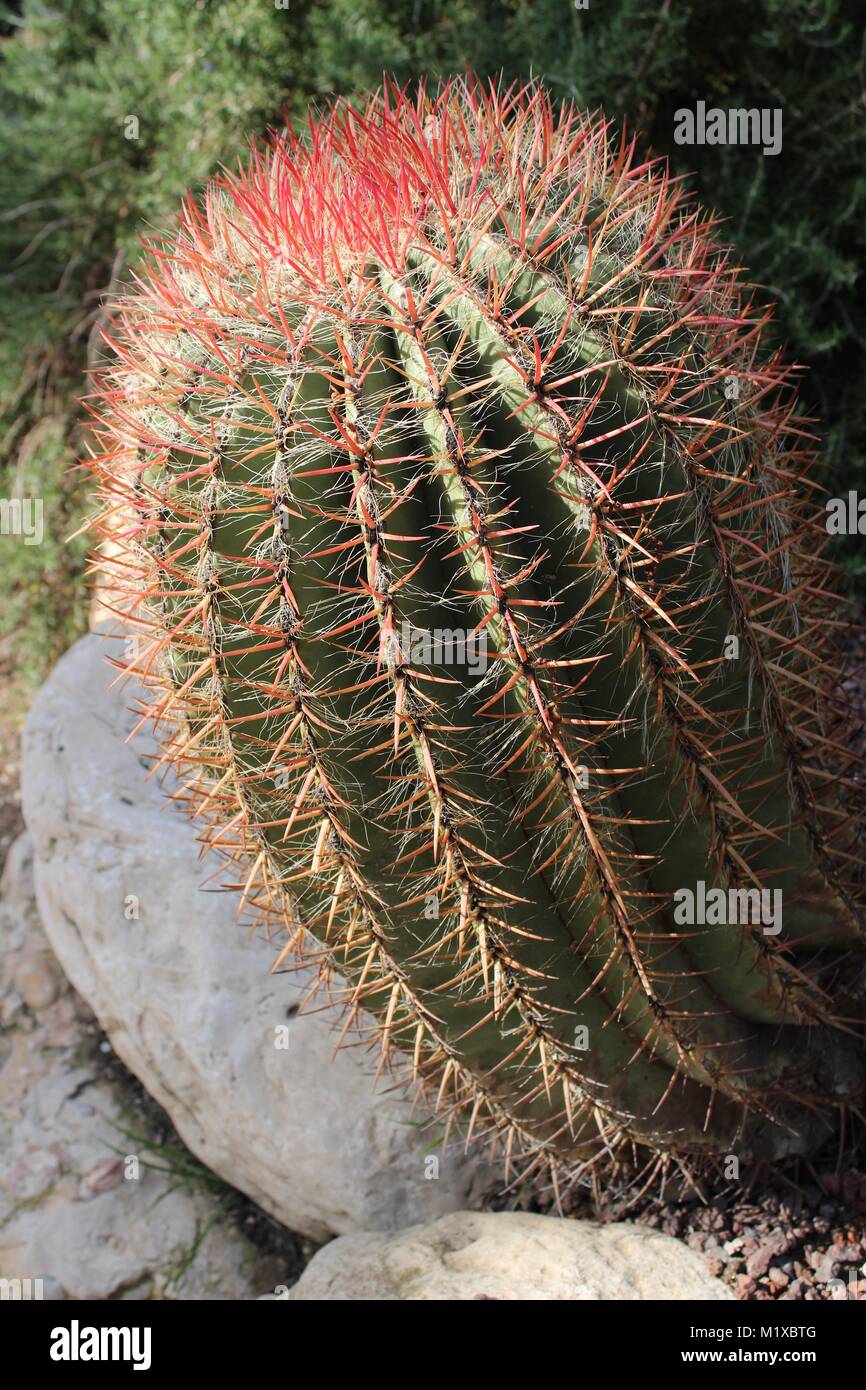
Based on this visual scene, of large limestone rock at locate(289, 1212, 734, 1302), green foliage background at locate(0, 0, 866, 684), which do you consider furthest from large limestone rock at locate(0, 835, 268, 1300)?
green foliage background at locate(0, 0, 866, 684)

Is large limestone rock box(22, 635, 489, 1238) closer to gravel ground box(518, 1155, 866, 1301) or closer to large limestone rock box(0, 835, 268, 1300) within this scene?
large limestone rock box(0, 835, 268, 1300)

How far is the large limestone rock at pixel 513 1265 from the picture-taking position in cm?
219

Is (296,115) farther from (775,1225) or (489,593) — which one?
(775,1225)

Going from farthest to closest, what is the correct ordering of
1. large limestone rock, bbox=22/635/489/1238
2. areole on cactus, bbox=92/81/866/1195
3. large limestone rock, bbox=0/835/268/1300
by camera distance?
large limestone rock, bbox=0/835/268/1300 < large limestone rock, bbox=22/635/489/1238 < areole on cactus, bbox=92/81/866/1195

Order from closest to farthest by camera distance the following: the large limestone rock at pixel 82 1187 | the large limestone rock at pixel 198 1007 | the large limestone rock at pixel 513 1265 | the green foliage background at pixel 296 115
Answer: the large limestone rock at pixel 513 1265, the large limestone rock at pixel 198 1007, the large limestone rock at pixel 82 1187, the green foliage background at pixel 296 115

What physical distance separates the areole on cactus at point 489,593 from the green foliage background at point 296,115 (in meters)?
1.31

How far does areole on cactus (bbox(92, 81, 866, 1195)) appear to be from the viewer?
1725 mm

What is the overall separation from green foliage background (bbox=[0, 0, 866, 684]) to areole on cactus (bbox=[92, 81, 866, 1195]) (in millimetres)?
1305

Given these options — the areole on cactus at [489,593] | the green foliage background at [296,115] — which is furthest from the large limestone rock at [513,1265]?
the green foliage background at [296,115]

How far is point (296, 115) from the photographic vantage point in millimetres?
4367

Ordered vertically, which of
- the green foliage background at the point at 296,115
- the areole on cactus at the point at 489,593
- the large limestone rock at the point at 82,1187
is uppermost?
the green foliage background at the point at 296,115

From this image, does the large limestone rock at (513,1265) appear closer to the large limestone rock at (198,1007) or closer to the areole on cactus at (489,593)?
the large limestone rock at (198,1007)

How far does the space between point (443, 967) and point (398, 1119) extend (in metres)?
0.90

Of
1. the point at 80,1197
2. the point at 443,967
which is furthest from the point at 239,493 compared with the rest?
the point at 80,1197
